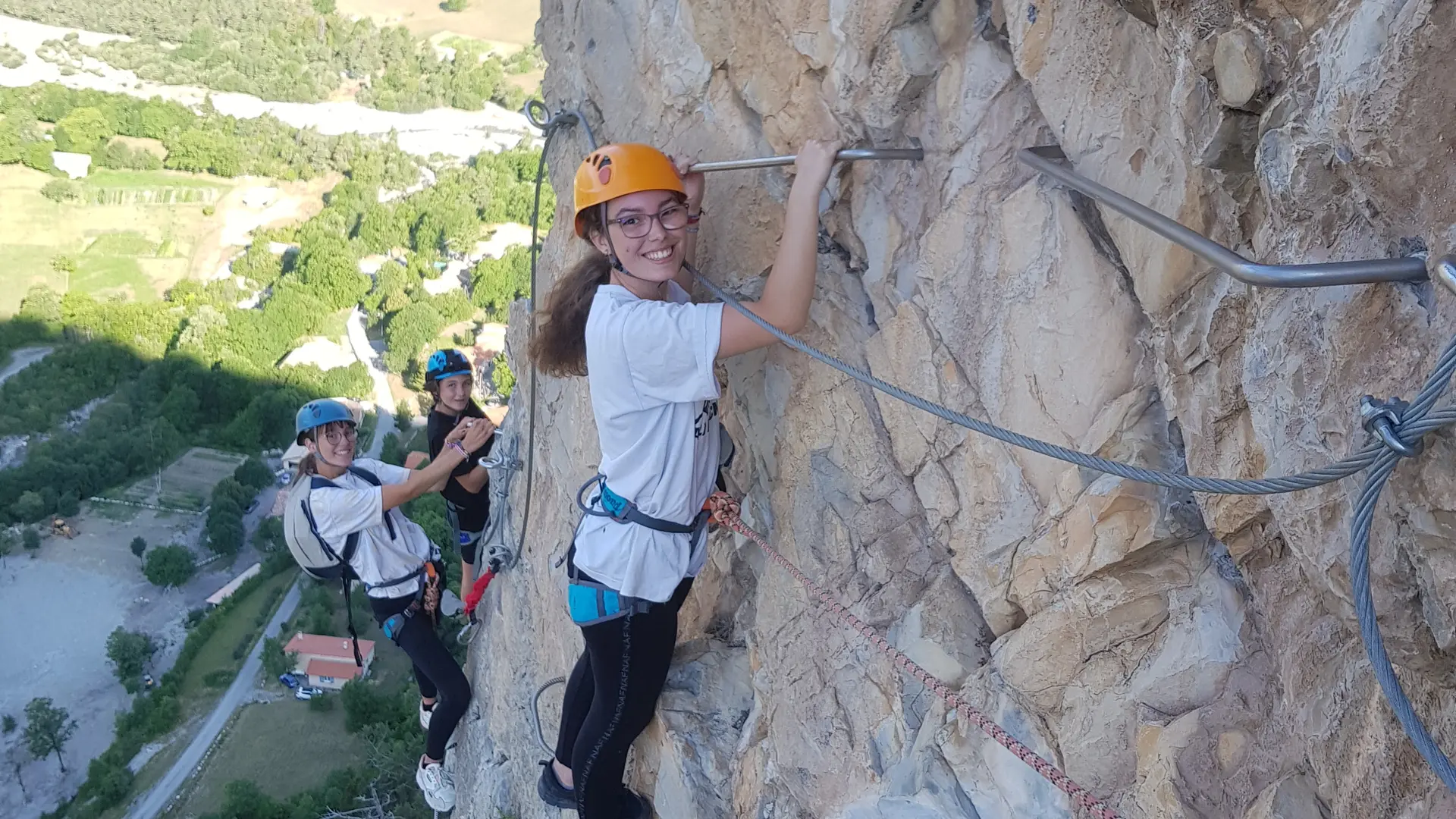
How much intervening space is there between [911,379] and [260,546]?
28552mm

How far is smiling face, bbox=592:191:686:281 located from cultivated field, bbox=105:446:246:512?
3044 cm

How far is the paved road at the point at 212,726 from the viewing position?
1872 cm

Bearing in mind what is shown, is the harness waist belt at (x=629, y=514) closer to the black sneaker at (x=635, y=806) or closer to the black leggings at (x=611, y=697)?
the black leggings at (x=611, y=697)

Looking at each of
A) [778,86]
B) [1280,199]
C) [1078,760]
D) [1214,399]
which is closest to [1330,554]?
[1214,399]

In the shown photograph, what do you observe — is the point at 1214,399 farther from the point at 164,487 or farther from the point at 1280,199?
the point at 164,487

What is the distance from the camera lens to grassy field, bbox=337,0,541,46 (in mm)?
66938

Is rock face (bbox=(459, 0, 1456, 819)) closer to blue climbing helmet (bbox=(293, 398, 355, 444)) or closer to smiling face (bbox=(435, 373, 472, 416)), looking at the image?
smiling face (bbox=(435, 373, 472, 416))

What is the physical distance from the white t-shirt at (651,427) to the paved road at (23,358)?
40083 mm

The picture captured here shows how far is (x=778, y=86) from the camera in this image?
3.14 meters

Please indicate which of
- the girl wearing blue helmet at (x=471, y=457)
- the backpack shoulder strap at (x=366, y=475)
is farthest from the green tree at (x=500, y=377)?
the backpack shoulder strap at (x=366, y=475)

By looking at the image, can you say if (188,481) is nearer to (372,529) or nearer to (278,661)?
(278,661)

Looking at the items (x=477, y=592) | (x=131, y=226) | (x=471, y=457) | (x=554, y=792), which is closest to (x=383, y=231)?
(x=131, y=226)

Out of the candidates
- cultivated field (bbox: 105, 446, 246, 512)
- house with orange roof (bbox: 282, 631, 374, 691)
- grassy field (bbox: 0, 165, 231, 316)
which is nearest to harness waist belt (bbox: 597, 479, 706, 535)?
house with orange roof (bbox: 282, 631, 374, 691)

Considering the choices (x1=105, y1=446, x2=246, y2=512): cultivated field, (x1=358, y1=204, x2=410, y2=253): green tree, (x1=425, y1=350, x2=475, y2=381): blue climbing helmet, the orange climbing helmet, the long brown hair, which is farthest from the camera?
(x1=358, y1=204, x2=410, y2=253): green tree
